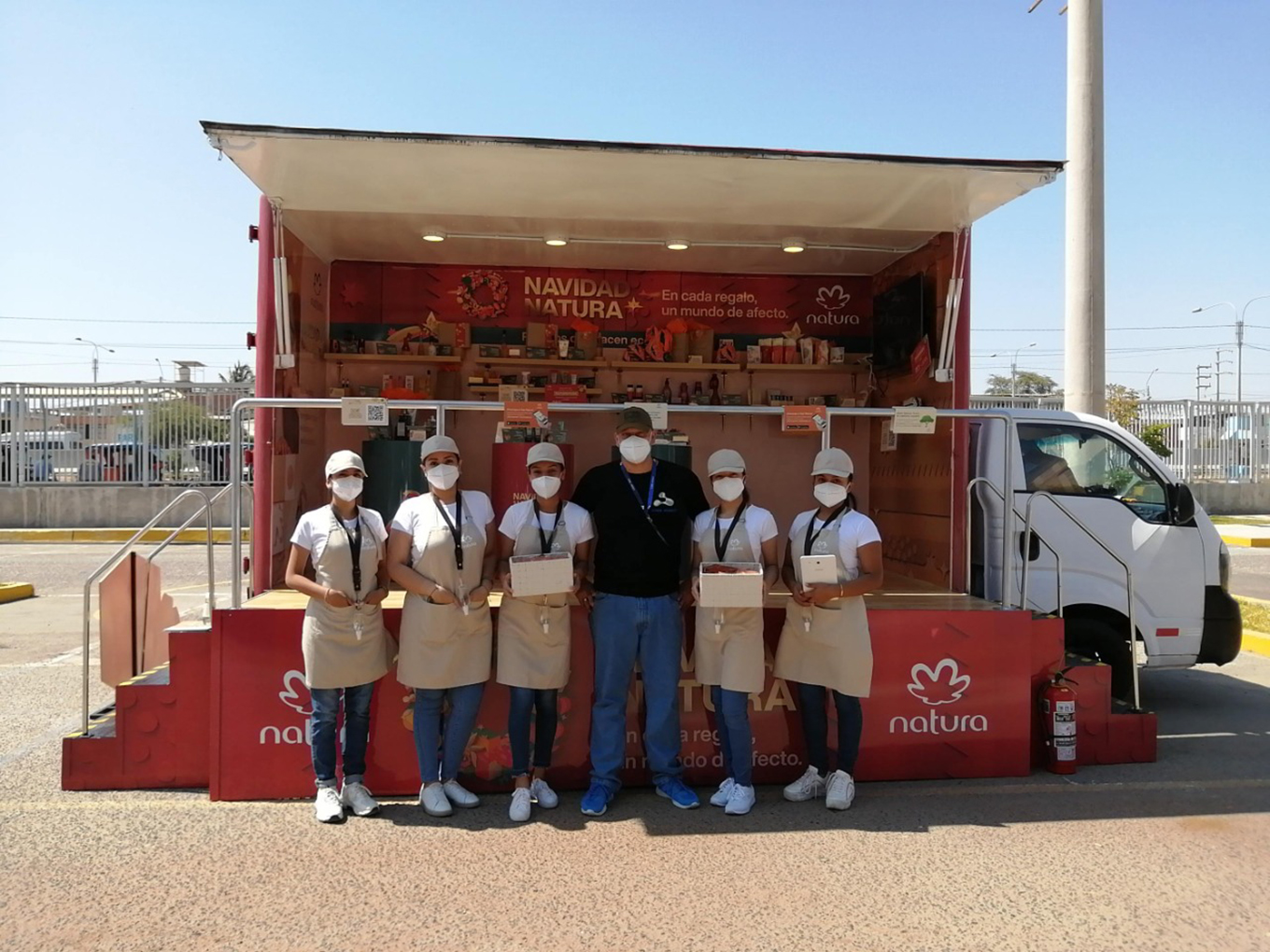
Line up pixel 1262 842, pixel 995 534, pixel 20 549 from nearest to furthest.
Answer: pixel 1262 842, pixel 995 534, pixel 20 549

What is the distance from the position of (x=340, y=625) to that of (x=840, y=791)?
2527 mm

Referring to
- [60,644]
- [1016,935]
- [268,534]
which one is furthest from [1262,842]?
[60,644]

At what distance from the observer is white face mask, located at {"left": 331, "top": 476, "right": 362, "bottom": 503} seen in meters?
4.57

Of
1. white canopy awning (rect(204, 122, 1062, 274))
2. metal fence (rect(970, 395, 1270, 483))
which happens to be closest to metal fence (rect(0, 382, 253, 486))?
white canopy awning (rect(204, 122, 1062, 274))

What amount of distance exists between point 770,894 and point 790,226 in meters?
4.56

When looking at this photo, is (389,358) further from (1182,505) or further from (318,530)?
(1182,505)

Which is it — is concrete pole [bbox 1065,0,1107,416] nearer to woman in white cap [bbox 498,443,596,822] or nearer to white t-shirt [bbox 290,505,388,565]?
woman in white cap [bbox 498,443,596,822]

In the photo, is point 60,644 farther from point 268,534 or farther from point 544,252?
point 544,252

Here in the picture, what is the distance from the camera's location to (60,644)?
8.89 meters

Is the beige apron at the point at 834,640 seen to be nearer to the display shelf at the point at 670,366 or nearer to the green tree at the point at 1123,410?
the display shelf at the point at 670,366

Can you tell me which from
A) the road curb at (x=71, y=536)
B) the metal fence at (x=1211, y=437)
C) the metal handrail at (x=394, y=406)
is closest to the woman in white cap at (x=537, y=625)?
the metal handrail at (x=394, y=406)

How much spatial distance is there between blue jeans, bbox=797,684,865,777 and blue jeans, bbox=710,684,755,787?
347 millimetres

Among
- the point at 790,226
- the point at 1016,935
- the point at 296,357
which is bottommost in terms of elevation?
the point at 1016,935

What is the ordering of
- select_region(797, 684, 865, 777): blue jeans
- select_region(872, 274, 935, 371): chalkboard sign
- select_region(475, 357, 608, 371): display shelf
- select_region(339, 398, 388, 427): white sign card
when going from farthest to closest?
select_region(475, 357, 608, 371): display shelf → select_region(872, 274, 935, 371): chalkboard sign → select_region(339, 398, 388, 427): white sign card → select_region(797, 684, 865, 777): blue jeans
